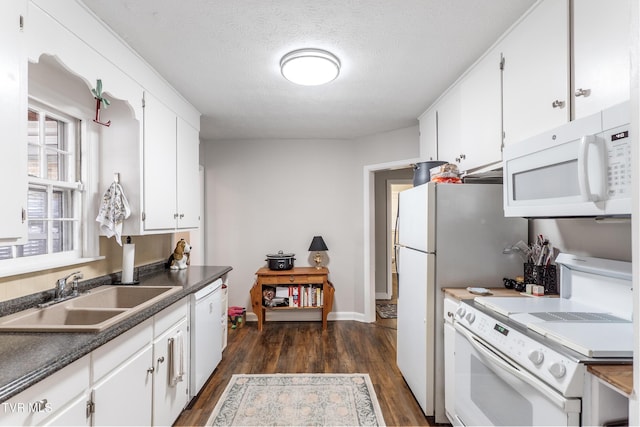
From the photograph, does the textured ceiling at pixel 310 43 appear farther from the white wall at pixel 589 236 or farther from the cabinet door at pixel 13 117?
the white wall at pixel 589 236

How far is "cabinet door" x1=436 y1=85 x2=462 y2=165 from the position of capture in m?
2.51

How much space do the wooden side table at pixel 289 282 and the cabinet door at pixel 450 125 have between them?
1.97m

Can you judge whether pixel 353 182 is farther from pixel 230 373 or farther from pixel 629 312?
pixel 629 312

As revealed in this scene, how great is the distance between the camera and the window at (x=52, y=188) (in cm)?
185

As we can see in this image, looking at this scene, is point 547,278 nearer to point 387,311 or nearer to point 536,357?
point 536,357

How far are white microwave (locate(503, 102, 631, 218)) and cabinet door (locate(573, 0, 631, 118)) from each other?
0.14 meters

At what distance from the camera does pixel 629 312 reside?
4.59 ft

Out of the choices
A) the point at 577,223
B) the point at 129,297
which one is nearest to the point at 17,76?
the point at 129,297

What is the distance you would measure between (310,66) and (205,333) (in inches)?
81.2

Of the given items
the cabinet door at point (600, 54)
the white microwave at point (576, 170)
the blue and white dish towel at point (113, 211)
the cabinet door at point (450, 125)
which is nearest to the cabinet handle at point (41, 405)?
the blue and white dish towel at point (113, 211)

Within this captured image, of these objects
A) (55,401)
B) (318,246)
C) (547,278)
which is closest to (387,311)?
(318,246)

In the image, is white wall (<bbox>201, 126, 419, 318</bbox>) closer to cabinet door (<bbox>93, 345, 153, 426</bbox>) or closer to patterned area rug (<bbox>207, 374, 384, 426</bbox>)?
patterned area rug (<bbox>207, 374, 384, 426</bbox>)

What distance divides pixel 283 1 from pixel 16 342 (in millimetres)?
1817

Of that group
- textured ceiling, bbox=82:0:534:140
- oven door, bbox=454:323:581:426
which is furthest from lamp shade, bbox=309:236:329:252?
oven door, bbox=454:323:581:426
